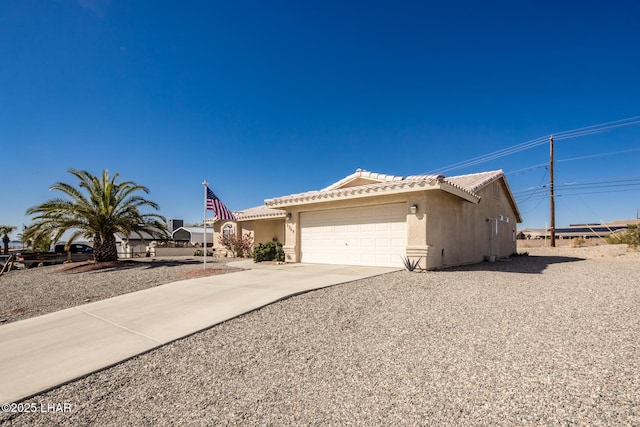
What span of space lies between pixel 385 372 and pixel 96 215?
16989 millimetres

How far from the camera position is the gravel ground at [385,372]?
9.16ft

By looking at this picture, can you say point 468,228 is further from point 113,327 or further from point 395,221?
point 113,327

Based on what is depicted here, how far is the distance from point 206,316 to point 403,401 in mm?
3889

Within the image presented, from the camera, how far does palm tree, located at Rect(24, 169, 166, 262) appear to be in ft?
49.3

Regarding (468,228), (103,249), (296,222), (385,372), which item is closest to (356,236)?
(296,222)

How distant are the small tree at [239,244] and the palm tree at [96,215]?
520 cm

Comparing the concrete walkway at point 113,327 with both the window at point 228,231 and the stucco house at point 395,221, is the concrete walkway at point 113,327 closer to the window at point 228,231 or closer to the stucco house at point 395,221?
the stucco house at point 395,221

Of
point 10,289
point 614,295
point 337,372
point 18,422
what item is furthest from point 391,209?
point 10,289

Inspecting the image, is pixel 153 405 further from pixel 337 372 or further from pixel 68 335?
pixel 68 335

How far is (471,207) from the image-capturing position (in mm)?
13898

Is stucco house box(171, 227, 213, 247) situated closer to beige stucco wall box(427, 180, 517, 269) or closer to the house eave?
the house eave

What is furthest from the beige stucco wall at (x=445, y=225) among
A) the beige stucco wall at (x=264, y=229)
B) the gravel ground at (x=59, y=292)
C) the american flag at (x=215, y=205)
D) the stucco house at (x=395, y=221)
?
the beige stucco wall at (x=264, y=229)

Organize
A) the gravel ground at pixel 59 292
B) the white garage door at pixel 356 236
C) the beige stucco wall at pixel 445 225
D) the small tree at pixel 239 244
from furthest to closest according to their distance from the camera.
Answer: the small tree at pixel 239 244 → the white garage door at pixel 356 236 → the beige stucco wall at pixel 445 225 → the gravel ground at pixel 59 292

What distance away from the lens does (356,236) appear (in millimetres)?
12188
